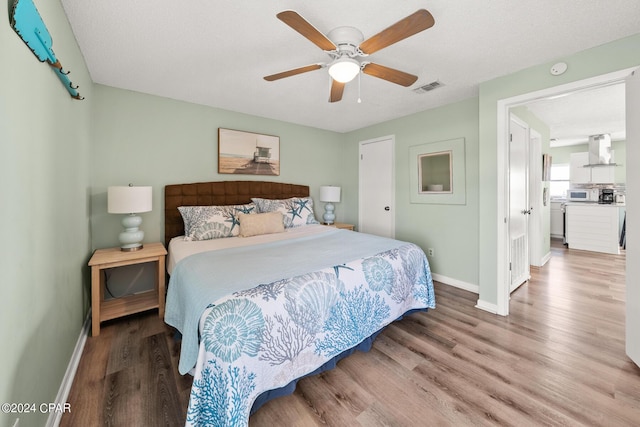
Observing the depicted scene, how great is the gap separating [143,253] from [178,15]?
78.1 inches

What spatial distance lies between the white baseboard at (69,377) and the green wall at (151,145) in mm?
934

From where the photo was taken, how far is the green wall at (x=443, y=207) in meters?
3.05

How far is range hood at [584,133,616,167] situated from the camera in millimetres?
4953

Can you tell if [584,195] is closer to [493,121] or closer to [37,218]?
[493,121]

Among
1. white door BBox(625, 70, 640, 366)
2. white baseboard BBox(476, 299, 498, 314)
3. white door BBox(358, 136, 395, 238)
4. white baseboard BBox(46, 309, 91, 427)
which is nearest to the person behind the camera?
white baseboard BBox(46, 309, 91, 427)

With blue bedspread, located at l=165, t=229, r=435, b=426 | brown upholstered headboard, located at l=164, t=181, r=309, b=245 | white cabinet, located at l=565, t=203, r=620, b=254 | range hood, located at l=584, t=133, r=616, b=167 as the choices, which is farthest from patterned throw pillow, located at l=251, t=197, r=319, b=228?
range hood, located at l=584, t=133, r=616, b=167

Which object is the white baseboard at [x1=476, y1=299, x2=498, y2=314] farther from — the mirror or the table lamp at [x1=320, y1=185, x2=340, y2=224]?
the table lamp at [x1=320, y1=185, x2=340, y2=224]

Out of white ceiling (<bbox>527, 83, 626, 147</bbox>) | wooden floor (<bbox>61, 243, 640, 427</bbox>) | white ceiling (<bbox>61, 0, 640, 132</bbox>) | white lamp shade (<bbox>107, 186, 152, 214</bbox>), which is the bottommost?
wooden floor (<bbox>61, 243, 640, 427</bbox>)

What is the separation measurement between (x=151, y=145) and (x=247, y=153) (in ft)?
3.67

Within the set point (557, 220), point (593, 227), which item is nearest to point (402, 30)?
point (593, 227)

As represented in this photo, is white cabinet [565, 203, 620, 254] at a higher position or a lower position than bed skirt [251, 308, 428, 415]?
higher

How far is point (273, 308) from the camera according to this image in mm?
1342

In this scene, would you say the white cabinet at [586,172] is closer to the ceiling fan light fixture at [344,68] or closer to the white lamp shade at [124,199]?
the ceiling fan light fixture at [344,68]

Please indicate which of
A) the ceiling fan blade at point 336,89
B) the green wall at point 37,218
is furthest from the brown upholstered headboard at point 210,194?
the ceiling fan blade at point 336,89
